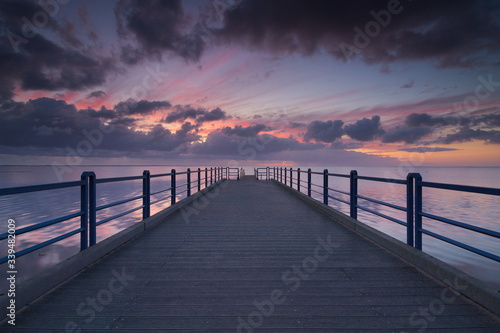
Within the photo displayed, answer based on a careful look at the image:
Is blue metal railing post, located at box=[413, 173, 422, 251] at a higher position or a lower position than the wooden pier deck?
higher

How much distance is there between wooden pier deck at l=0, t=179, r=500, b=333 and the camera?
2.64 m

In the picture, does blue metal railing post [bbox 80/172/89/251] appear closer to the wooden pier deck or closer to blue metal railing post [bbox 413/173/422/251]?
the wooden pier deck

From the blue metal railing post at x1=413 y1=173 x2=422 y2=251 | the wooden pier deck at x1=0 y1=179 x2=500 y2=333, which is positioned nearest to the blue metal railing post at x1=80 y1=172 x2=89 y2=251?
the wooden pier deck at x1=0 y1=179 x2=500 y2=333

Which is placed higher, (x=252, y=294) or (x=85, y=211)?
(x=85, y=211)

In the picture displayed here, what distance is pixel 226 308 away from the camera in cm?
292

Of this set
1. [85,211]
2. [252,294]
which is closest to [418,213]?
[252,294]

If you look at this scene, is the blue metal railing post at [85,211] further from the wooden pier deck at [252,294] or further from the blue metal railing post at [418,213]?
the blue metal railing post at [418,213]

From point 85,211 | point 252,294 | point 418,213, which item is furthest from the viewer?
point 85,211

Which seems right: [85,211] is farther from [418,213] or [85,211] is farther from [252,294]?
[418,213]

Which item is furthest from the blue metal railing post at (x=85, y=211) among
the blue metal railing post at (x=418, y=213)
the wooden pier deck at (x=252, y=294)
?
the blue metal railing post at (x=418, y=213)

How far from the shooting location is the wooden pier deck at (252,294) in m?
2.64

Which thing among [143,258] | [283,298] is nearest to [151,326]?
[283,298]

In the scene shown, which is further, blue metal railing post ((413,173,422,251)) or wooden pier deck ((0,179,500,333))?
blue metal railing post ((413,173,422,251))

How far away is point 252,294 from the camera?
10.6 feet
